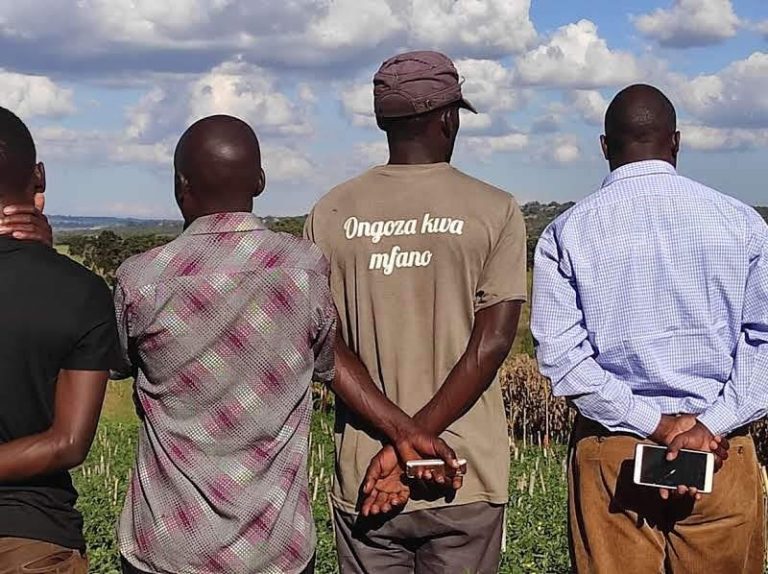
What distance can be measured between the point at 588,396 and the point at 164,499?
1208 mm

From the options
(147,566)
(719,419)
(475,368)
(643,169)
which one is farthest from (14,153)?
(719,419)

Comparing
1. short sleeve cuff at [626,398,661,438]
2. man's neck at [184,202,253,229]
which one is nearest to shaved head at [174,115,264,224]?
man's neck at [184,202,253,229]

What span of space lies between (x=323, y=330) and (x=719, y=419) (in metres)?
1.15

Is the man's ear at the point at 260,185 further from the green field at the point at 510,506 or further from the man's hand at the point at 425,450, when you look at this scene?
the green field at the point at 510,506

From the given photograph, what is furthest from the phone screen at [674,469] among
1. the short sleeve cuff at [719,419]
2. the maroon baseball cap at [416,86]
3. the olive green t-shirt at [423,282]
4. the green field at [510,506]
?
the green field at [510,506]

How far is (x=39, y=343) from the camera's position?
2.59 m

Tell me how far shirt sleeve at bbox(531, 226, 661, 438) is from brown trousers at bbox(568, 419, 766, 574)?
82mm

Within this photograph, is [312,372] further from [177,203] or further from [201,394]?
[177,203]

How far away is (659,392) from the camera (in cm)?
343

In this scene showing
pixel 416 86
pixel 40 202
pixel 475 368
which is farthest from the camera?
pixel 416 86

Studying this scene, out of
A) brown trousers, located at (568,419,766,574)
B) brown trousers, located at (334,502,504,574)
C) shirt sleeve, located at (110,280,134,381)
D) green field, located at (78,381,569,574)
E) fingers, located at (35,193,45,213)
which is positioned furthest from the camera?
green field, located at (78,381,569,574)

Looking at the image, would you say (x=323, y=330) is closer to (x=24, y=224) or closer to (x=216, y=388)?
(x=216, y=388)

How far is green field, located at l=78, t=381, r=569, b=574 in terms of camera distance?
20.1 ft

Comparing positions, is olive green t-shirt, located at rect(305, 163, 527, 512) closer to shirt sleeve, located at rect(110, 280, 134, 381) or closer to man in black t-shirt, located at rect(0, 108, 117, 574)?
shirt sleeve, located at rect(110, 280, 134, 381)
